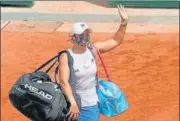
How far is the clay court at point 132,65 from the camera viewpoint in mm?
8938

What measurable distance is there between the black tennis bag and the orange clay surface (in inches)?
134

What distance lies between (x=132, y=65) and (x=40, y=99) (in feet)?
20.4

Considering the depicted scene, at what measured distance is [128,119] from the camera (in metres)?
8.52

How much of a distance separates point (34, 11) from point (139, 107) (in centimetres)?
864

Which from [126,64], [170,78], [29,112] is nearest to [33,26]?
[126,64]

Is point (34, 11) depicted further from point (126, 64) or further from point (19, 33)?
point (126, 64)

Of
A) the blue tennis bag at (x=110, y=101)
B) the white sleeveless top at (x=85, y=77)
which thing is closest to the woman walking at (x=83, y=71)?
the white sleeveless top at (x=85, y=77)

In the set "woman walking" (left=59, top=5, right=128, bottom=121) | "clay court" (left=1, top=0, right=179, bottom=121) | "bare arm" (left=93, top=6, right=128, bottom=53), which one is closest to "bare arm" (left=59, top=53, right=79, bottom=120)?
"woman walking" (left=59, top=5, right=128, bottom=121)

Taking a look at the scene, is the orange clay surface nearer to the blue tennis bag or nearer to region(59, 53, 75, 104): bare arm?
the blue tennis bag

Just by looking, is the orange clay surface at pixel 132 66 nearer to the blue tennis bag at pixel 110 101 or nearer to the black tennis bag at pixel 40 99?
the blue tennis bag at pixel 110 101

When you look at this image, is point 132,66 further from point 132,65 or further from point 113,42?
point 113,42

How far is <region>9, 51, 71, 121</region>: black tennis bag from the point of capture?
511 centimetres

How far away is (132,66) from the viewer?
437 inches

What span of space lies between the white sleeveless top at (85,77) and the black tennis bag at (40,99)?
21 cm
